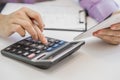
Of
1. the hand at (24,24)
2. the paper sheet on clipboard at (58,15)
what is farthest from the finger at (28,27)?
the paper sheet on clipboard at (58,15)

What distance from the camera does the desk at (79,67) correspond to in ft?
1.67

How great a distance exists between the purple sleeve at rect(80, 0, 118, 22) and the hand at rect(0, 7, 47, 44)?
0.84 feet

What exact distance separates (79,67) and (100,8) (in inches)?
14.6

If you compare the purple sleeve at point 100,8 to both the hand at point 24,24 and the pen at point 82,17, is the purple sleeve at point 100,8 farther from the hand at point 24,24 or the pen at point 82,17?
the hand at point 24,24

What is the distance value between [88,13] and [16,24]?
0.33 meters

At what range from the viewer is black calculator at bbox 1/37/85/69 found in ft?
1.69

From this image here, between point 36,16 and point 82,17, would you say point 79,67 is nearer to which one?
point 36,16

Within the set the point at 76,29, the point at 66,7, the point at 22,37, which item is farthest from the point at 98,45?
the point at 66,7

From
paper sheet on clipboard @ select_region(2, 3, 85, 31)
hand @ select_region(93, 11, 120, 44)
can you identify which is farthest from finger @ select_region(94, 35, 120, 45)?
paper sheet on clipboard @ select_region(2, 3, 85, 31)

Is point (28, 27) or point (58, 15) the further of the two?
point (58, 15)

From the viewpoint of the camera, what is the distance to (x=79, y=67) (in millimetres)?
543

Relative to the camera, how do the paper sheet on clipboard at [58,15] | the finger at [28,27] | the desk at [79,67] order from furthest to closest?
the paper sheet on clipboard at [58,15] → the finger at [28,27] → the desk at [79,67]

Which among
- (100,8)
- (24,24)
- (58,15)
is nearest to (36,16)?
(24,24)

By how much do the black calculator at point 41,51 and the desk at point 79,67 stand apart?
0.02m
